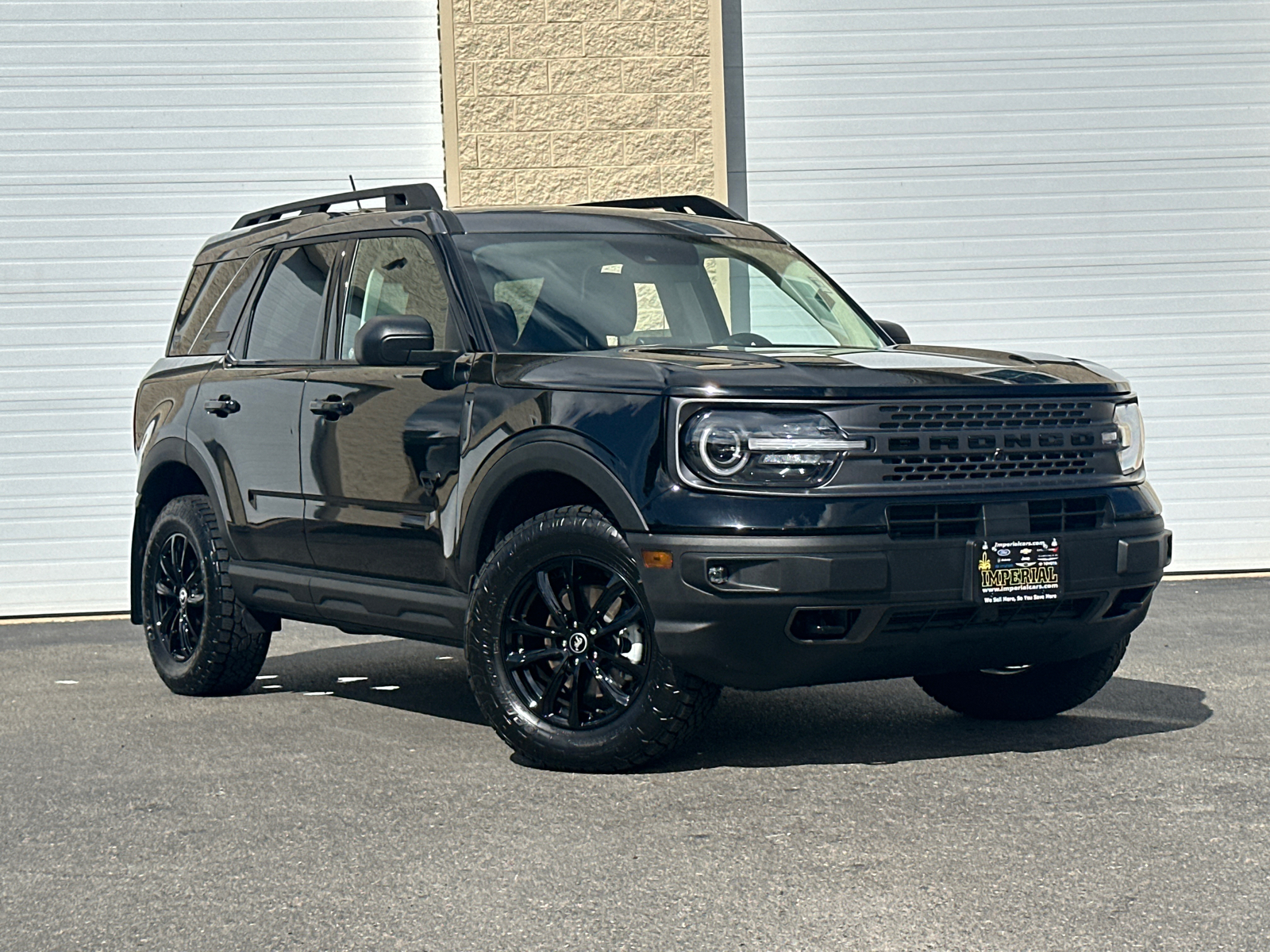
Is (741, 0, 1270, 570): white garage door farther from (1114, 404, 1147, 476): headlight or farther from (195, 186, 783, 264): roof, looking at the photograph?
(1114, 404, 1147, 476): headlight


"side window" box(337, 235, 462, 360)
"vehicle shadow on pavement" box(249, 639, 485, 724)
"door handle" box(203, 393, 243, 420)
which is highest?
"side window" box(337, 235, 462, 360)

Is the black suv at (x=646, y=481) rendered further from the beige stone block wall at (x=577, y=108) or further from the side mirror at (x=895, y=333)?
the beige stone block wall at (x=577, y=108)

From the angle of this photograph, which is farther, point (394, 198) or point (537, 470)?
point (394, 198)

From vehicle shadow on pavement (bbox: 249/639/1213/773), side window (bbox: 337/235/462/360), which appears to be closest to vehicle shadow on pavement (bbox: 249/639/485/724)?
vehicle shadow on pavement (bbox: 249/639/1213/773)

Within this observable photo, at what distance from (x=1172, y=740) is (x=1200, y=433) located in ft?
22.8

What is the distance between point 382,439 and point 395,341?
502mm

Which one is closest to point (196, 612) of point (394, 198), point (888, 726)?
point (394, 198)

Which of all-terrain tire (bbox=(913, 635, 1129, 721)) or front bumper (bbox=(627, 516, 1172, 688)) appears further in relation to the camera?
all-terrain tire (bbox=(913, 635, 1129, 721))

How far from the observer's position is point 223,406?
757 centimetres

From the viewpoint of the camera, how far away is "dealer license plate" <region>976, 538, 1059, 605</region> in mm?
5492

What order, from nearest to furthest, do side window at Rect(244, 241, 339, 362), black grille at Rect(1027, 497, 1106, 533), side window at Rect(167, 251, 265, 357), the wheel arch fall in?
black grille at Rect(1027, 497, 1106, 533), side window at Rect(244, 241, 339, 362), side window at Rect(167, 251, 265, 357), the wheel arch

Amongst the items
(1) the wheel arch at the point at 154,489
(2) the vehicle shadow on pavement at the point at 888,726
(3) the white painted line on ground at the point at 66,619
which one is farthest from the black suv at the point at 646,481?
(3) the white painted line on ground at the point at 66,619

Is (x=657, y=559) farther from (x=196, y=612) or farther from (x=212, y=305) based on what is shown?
(x=212, y=305)

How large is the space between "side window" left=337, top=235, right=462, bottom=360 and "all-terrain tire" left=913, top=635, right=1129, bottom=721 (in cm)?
215
